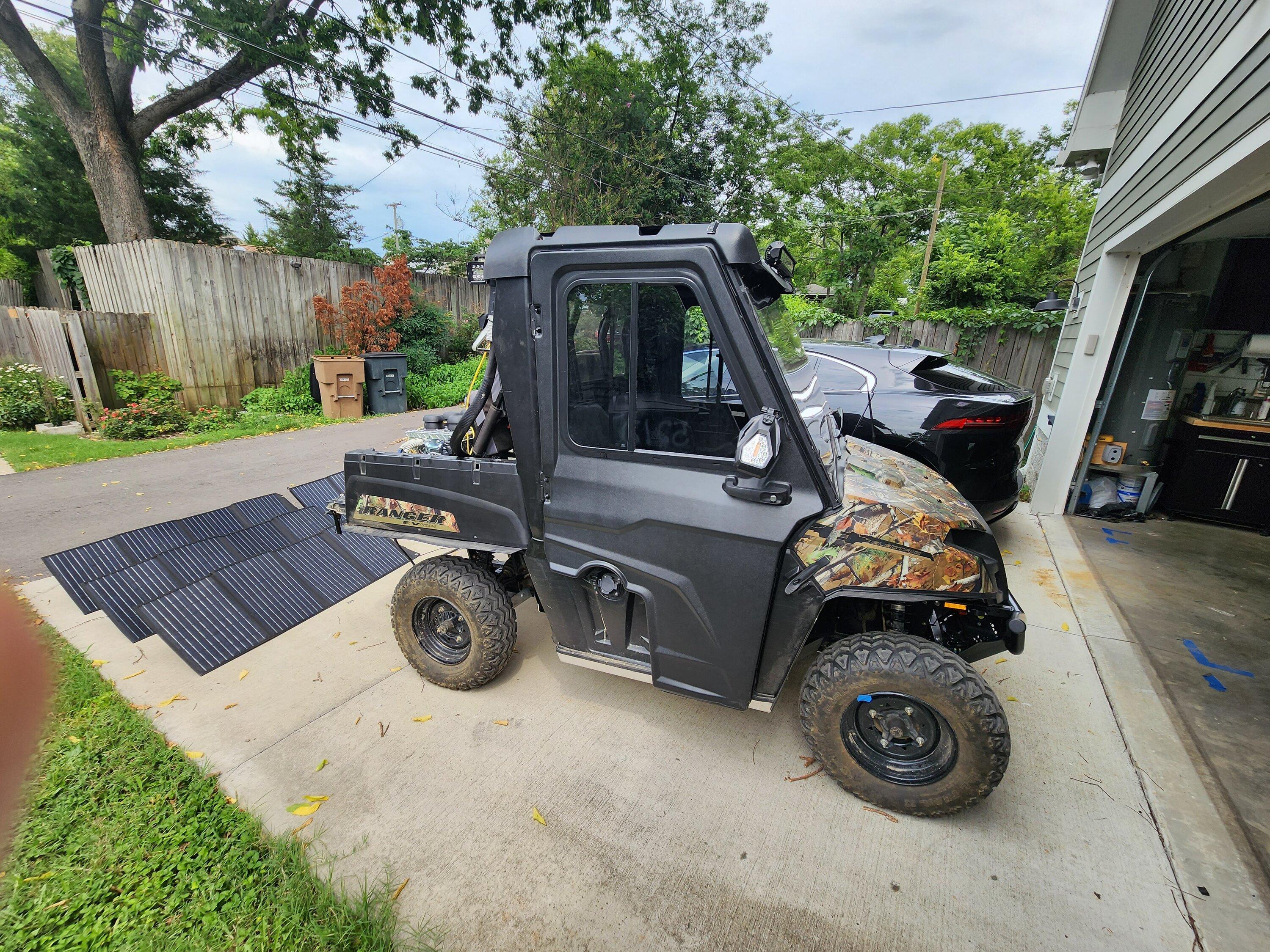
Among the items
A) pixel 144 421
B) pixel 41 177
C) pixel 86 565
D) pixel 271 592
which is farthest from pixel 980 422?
pixel 41 177

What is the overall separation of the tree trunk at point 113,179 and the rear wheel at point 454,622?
1178 centimetres

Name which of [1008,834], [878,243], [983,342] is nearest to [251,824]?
[1008,834]

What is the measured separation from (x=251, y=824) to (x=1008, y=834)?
2.98 metres

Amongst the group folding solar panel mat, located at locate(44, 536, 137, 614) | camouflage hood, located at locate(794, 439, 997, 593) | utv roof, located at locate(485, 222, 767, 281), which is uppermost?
utv roof, located at locate(485, 222, 767, 281)

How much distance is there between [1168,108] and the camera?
4.61 metres

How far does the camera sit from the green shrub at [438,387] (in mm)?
11133

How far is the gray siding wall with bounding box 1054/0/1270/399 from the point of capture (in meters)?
3.26

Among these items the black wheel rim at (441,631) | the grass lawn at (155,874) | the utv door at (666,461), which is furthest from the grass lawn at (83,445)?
the utv door at (666,461)

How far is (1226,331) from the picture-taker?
538cm

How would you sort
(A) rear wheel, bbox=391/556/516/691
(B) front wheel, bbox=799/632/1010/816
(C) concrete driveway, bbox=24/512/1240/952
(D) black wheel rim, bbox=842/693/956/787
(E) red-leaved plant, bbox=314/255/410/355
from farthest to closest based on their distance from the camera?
(E) red-leaved plant, bbox=314/255/410/355, (A) rear wheel, bbox=391/556/516/691, (D) black wheel rim, bbox=842/693/956/787, (B) front wheel, bbox=799/632/1010/816, (C) concrete driveway, bbox=24/512/1240/952

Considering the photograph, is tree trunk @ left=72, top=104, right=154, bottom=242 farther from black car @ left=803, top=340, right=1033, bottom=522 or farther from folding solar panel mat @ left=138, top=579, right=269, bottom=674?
black car @ left=803, top=340, right=1033, bottom=522

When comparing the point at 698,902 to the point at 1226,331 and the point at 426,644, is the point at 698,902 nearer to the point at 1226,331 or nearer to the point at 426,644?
the point at 426,644

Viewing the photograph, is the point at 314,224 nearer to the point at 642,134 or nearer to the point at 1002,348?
the point at 642,134

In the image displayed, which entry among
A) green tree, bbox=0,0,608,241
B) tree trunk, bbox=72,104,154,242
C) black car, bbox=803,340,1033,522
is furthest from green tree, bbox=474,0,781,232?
black car, bbox=803,340,1033,522
